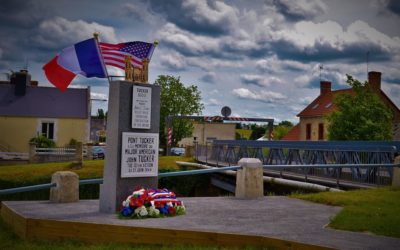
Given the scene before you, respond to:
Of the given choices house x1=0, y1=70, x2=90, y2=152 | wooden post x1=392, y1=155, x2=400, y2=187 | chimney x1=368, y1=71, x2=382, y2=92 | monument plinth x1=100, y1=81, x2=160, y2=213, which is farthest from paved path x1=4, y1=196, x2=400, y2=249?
chimney x1=368, y1=71, x2=382, y2=92

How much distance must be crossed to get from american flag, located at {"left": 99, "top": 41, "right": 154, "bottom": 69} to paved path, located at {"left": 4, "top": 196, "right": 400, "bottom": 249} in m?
3.26

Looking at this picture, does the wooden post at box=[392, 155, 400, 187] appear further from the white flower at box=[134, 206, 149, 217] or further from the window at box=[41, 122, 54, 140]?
the window at box=[41, 122, 54, 140]

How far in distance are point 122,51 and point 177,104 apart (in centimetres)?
5602

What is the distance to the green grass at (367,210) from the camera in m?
8.11

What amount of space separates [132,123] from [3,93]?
44329 mm

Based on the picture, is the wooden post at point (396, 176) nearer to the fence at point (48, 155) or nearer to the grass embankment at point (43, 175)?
the grass embankment at point (43, 175)

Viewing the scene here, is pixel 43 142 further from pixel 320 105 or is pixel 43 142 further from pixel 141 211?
pixel 141 211

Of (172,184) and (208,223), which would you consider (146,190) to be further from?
(172,184)

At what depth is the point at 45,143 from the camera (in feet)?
149

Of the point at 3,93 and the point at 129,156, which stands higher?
the point at 3,93

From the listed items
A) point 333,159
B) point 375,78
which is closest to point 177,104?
point 375,78

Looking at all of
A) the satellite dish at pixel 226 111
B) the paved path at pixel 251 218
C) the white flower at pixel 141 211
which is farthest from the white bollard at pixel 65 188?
the satellite dish at pixel 226 111

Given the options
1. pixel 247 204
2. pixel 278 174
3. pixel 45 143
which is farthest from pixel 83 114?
pixel 247 204

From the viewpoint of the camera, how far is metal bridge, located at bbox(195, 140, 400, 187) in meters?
16.0
